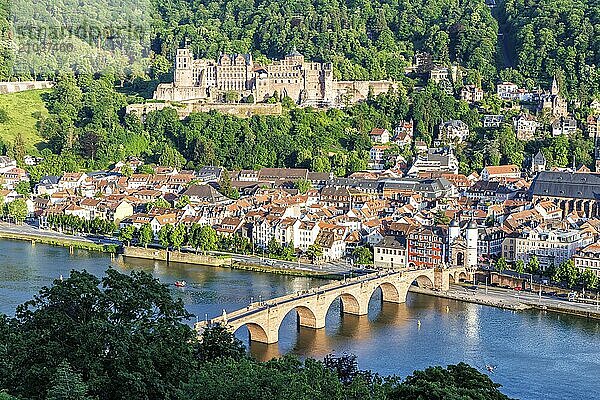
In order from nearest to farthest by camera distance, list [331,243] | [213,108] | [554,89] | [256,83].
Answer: [331,243]
[213,108]
[256,83]
[554,89]

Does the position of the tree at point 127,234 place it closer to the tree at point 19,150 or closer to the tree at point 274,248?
the tree at point 274,248

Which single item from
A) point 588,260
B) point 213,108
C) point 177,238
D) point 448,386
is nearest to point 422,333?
point 588,260

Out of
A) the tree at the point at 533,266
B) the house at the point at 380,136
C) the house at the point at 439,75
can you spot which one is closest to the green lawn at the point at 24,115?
the house at the point at 380,136

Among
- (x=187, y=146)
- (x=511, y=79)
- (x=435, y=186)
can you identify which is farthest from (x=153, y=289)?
(x=511, y=79)

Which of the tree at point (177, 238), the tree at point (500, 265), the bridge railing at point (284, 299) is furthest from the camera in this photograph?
the tree at point (177, 238)

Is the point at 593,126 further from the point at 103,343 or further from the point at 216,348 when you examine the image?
the point at 103,343
